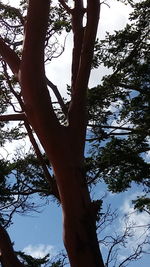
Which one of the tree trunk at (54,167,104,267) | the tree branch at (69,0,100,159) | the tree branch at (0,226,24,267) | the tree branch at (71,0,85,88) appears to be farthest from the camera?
the tree branch at (71,0,85,88)

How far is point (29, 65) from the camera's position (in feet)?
14.0

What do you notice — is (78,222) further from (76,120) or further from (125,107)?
(125,107)

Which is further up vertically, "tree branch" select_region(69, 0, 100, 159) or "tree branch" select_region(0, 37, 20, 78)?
"tree branch" select_region(0, 37, 20, 78)

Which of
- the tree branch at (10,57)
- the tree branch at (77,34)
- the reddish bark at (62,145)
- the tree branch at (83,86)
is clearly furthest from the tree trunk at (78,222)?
the tree branch at (10,57)

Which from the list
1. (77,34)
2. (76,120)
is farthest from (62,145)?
(77,34)

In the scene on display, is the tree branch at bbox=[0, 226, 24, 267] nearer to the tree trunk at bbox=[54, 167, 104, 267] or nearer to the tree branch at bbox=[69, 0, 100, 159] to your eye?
the tree trunk at bbox=[54, 167, 104, 267]

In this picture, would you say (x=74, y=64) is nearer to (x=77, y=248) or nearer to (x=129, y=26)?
(x=77, y=248)

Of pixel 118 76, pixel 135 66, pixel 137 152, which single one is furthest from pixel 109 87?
pixel 137 152

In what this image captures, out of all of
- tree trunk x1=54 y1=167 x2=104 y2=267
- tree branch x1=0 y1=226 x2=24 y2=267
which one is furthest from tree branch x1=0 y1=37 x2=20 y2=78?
tree branch x1=0 y1=226 x2=24 y2=267

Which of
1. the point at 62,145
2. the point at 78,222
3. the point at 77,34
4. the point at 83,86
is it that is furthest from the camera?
the point at 77,34

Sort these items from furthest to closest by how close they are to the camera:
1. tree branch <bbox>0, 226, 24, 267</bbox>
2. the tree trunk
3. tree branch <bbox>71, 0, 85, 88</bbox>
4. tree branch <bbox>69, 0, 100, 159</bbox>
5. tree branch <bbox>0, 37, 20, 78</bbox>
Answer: tree branch <bbox>71, 0, 85, 88</bbox>, tree branch <bbox>0, 37, 20, 78</bbox>, tree branch <bbox>69, 0, 100, 159</bbox>, tree branch <bbox>0, 226, 24, 267</bbox>, the tree trunk

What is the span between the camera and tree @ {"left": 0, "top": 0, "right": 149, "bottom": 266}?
4.03 meters

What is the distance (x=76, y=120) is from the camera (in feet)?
15.3

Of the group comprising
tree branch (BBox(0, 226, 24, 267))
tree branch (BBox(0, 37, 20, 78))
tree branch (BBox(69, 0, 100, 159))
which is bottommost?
tree branch (BBox(0, 226, 24, 267))
